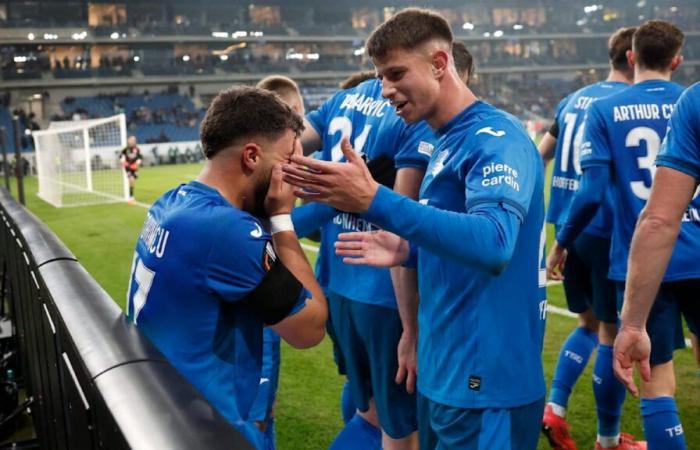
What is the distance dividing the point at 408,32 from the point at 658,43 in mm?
1719

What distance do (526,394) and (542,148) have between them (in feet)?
10.0

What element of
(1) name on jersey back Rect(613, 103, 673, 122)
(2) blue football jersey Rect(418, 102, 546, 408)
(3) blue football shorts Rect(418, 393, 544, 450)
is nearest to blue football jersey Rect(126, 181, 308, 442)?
(2) blue football jersey Rect(418, 102, 546, 408)

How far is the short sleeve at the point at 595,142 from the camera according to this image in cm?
348

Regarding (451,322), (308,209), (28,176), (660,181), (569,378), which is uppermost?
(660,181)

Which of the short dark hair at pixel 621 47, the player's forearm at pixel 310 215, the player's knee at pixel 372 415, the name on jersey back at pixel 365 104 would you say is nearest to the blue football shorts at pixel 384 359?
the player's knee at pixel 372 415

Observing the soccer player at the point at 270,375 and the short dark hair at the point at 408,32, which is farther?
the soccer player at the point at 270,375

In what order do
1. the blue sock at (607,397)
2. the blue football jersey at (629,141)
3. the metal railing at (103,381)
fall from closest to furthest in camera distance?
the metal railing at (103,381), the blue football jersey at (629,141), the blue sock at (607,397)

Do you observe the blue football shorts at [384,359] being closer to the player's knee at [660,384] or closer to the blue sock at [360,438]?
the blue sock at [360,438]

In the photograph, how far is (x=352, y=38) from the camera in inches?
2149

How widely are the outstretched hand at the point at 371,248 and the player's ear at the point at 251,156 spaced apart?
0.32 meters

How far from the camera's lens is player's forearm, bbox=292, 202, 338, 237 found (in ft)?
9.56

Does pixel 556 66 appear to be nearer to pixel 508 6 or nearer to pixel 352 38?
pixel 508 6

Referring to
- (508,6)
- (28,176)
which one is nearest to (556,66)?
(508,6)

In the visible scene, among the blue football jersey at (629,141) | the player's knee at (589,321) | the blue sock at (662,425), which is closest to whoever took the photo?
the blue sock at (662,425)
